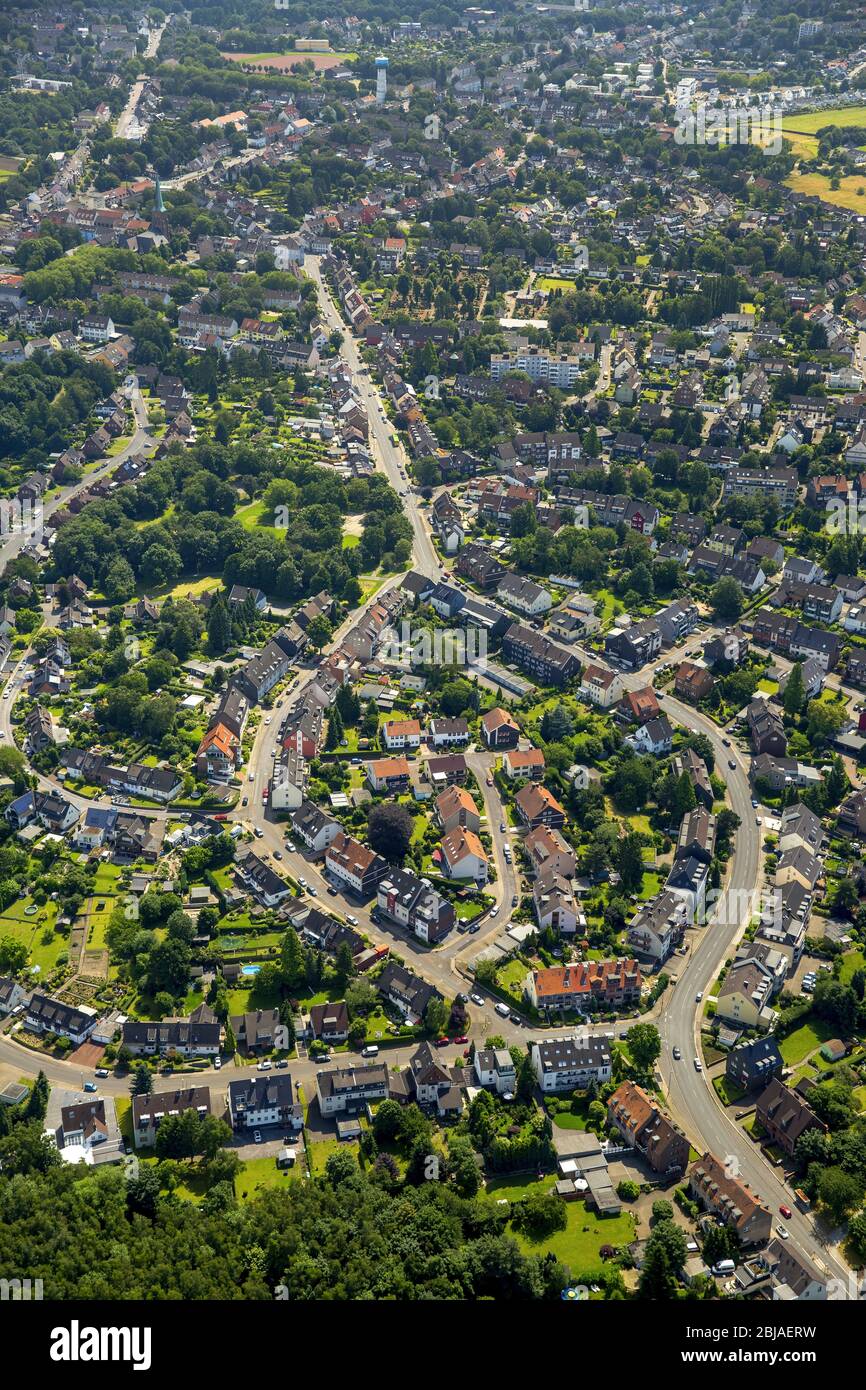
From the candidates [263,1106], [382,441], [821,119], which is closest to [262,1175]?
[263,1106]

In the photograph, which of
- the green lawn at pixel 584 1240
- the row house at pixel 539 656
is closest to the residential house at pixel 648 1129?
the green lawn at pixel 584 1240

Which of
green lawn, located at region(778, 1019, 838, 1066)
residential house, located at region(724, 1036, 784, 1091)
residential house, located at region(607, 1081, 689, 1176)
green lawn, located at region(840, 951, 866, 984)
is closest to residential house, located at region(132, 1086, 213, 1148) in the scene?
residential house, located at region(607, 1081, 689, 1176)

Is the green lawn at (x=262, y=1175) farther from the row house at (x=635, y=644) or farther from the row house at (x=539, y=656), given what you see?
the row house at (x=635, y=644)

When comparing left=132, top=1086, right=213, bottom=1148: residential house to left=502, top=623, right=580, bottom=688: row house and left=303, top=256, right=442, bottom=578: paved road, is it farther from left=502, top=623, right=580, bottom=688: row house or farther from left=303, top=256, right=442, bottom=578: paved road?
left=303, top=256, right=442, bottom=578: paved road

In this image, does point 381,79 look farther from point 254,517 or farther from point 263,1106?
point 263,1106

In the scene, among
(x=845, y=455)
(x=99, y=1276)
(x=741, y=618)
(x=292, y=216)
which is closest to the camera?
(x=99, y=1276)

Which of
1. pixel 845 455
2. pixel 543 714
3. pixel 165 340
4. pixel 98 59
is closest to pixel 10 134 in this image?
pixel 98 59

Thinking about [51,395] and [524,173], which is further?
[524,173]

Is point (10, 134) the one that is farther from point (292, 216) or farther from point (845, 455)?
point (845, 455)
